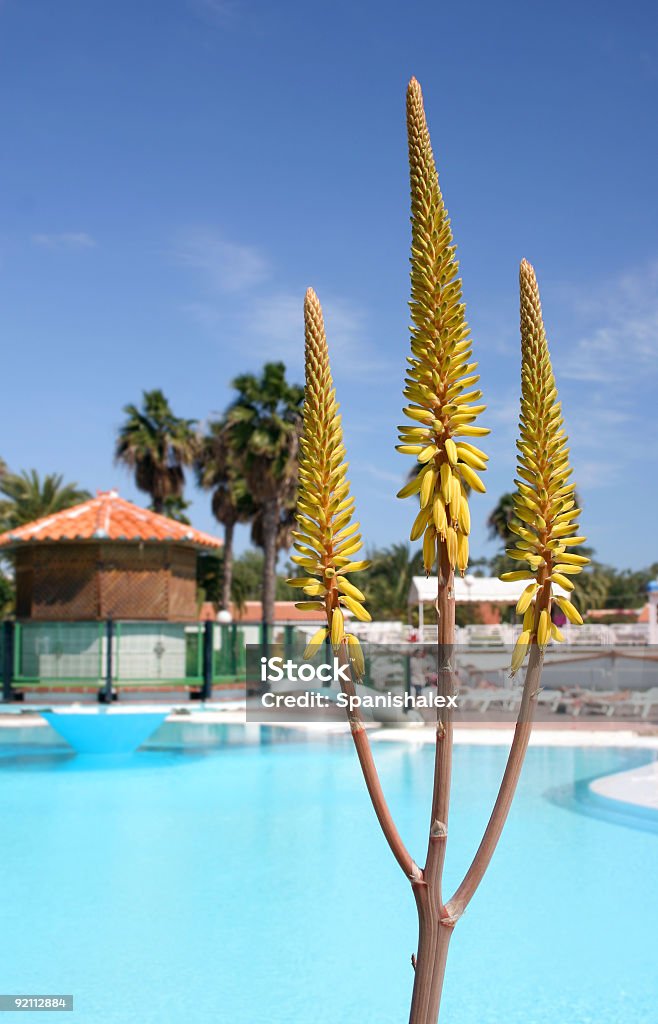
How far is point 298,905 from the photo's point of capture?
9773mm

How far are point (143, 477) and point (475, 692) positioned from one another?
2120cm

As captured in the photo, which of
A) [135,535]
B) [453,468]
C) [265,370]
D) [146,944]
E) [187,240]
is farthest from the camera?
[265,370]

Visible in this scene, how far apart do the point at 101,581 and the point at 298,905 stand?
18924 mm

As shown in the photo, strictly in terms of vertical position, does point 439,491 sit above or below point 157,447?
below

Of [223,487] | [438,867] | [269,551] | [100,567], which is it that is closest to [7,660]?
[100,567]

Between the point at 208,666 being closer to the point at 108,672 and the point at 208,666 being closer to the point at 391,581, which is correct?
the point at 108,672

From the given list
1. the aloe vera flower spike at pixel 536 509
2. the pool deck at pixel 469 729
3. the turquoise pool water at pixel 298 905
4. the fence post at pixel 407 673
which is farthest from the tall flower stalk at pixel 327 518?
the fence post at pixel 407 673

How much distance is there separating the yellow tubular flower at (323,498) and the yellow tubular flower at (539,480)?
0.40 metres

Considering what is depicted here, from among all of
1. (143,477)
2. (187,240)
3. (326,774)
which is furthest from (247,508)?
(326,774)

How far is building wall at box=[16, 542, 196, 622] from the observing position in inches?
1096

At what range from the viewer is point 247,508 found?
39594mm

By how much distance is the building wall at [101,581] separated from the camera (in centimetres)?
2783

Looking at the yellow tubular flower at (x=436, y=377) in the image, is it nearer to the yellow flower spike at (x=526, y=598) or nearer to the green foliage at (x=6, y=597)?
the yellow flower spike at (x=526, y=598)

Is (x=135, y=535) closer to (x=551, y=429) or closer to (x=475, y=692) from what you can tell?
(x=475, y=692)
